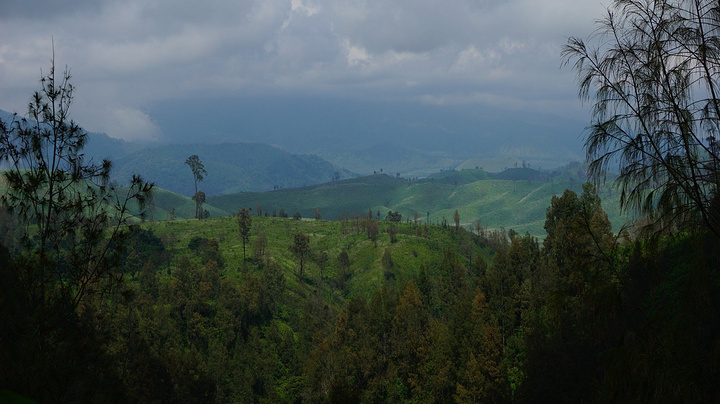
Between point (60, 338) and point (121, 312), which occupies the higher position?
point (60, 338)

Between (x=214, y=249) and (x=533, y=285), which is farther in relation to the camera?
(x=214, y=249)

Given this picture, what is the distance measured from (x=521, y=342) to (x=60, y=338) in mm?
Answer: 53675

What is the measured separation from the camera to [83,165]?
1728cm

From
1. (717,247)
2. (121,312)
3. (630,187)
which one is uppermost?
(630,187)

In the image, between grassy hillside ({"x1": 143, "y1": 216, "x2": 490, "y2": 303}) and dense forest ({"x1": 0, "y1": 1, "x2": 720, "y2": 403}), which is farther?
grassy hillside ({"x1": 143, "y1": 216, "x2": 490, "y2": 303})

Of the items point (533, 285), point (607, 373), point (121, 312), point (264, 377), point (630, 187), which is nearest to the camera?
point (607, 373)

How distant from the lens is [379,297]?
257 ft

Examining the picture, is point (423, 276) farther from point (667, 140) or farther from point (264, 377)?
point (667, 140)

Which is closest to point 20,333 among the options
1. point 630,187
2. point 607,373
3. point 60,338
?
point 60,338

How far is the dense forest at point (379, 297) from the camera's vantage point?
452 inches

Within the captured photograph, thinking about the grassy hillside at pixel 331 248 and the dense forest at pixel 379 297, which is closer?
the dense forest at pixel 379 297

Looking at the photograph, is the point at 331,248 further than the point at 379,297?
Yes

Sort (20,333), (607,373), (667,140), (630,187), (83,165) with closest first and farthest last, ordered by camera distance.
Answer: (607,373), (667,140), (630,187), (20,333), (83,165)

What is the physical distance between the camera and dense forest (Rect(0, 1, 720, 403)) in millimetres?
11492
